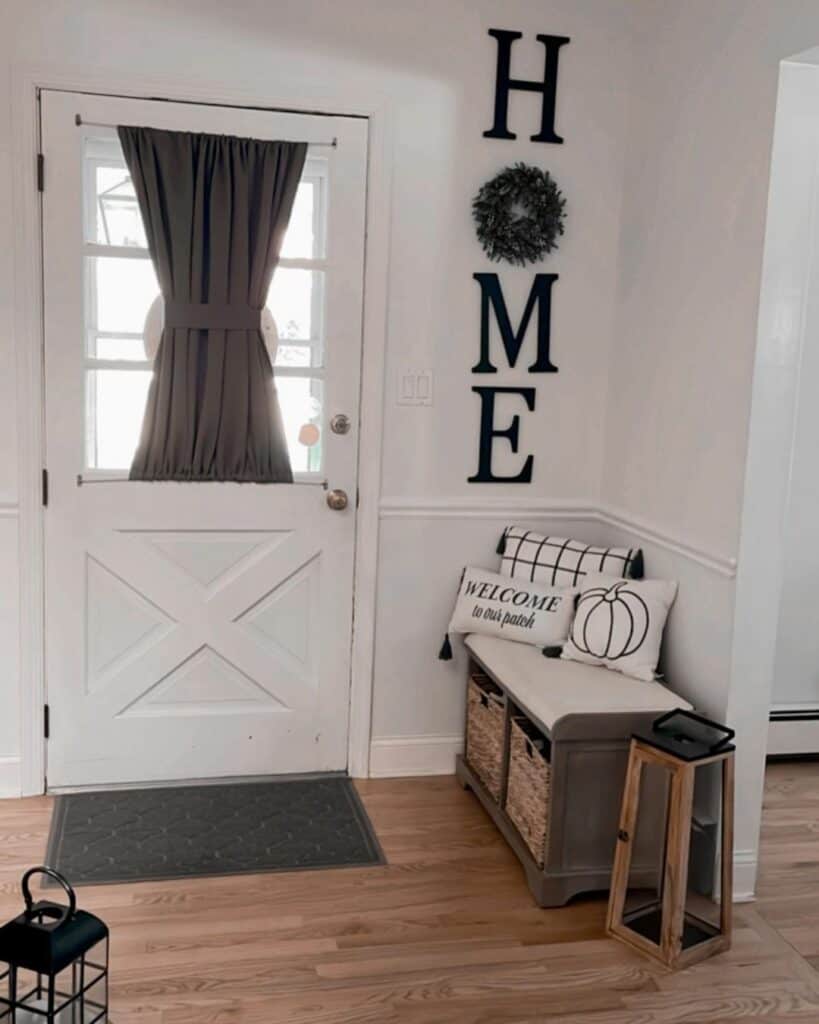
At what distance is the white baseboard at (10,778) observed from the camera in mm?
3322

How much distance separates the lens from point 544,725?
2.80 m

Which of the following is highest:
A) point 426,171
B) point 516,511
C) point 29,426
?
point 426,171

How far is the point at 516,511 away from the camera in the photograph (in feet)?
11.7

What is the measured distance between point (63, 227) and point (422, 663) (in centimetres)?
174

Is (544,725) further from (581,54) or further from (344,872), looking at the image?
(581,54)

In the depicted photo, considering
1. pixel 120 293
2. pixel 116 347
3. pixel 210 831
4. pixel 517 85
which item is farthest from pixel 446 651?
pixel 517 85

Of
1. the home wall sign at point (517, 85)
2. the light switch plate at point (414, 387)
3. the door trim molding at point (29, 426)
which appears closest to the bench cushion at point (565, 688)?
the light switch plate at point (414, 387)

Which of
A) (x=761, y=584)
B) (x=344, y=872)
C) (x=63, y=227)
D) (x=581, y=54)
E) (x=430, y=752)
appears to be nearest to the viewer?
(x=761, y=584)

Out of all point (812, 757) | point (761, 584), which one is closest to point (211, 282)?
point (761, 584)

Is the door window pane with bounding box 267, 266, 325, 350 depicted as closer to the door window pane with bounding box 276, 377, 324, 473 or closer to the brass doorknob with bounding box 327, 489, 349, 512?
the door window pane with bounding box 276, 377, 324, 473

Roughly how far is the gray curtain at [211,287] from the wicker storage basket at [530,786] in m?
1.16

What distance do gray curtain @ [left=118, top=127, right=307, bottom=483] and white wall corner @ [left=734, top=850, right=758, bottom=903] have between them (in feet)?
5.83

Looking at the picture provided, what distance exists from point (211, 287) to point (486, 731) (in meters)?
1.57

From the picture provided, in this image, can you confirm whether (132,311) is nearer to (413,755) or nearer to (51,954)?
(413,755)
